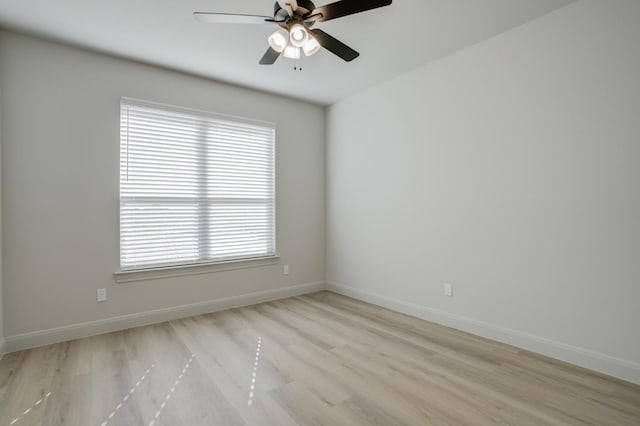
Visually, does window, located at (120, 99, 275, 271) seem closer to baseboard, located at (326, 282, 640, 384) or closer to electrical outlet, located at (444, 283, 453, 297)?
baseboard, located at (326, 282, 640, 384)

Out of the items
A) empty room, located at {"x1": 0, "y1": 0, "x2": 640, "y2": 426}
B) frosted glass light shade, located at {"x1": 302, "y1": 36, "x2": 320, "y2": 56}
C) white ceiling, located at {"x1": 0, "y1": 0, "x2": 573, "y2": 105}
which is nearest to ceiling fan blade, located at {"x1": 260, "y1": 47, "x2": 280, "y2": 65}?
empty room, located at {"x1": 0, "y1": 0, "x2": 640, "y2": 426}

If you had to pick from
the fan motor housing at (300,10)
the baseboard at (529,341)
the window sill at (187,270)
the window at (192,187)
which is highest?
the fan motor housing at (300,10)

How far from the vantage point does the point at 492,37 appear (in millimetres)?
3004

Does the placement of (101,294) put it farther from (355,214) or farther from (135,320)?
(355,214)

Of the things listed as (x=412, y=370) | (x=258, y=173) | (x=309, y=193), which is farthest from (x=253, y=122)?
(x=412, y=370)

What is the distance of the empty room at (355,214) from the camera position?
87.1 inches

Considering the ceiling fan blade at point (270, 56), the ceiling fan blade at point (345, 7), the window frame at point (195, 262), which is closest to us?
the ceiling fan blade at point (345, 7)

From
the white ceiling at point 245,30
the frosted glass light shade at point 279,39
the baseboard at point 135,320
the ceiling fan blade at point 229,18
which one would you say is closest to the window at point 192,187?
the baseboard at point 135,320

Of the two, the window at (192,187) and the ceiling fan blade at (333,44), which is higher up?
the ceiling fan blade at (333,44)

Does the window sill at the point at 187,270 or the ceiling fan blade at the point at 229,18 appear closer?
the ceiling fan blade at the point at 229,18

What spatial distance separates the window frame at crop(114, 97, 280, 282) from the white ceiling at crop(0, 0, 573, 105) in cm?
45

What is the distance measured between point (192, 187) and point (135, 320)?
1519 mm

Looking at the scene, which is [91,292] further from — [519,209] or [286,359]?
[519,209]

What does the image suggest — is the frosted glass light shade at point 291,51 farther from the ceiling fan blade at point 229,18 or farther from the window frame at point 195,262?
the window frame at point 195,262
